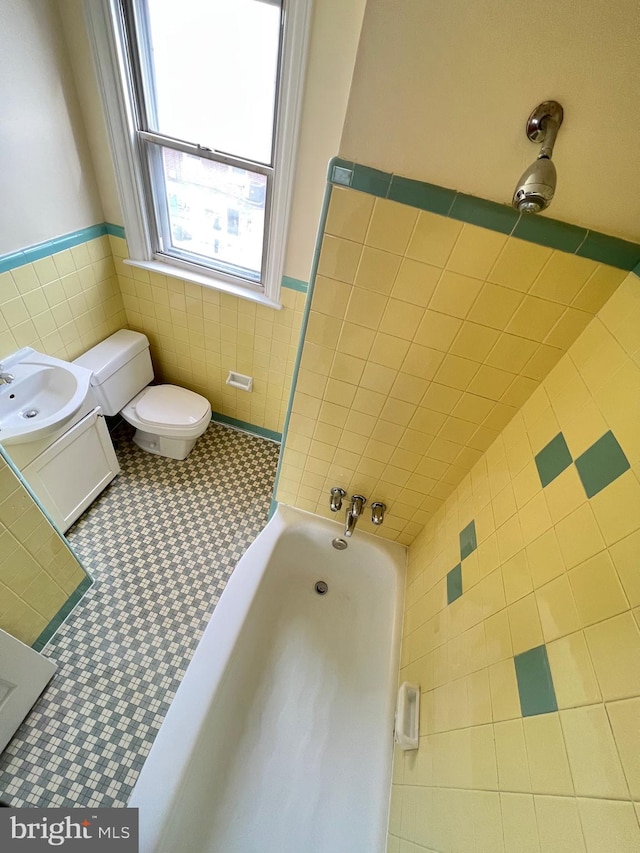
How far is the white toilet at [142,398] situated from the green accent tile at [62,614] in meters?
0.80

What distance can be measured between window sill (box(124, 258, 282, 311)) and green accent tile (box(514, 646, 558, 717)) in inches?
65.5

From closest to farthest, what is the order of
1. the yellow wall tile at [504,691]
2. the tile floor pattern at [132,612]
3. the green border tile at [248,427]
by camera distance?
the yellow wall tile at [504,691] < the tile floor pattern at [132,612] < the green border tile at [248,427]

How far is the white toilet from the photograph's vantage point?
1.85 m

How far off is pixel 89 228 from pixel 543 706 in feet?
7.89

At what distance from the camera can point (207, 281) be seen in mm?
1849

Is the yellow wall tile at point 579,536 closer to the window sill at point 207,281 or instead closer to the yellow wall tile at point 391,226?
the yellow wall tile at point 391,226

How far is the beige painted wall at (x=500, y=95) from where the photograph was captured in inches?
23.0

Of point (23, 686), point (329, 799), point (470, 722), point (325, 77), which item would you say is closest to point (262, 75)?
point (325, 77)

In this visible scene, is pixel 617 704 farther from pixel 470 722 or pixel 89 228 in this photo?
pixel 89 228

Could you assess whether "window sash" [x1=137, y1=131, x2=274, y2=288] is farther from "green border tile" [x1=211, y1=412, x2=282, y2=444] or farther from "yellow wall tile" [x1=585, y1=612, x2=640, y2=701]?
"yellow wall tile" [x1=585, y1=612, x2=640, y2=701]

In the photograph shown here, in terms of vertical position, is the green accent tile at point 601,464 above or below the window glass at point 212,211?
below

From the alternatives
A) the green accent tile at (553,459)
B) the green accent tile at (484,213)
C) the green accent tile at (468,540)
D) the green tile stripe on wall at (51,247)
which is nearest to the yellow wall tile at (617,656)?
the green accent tile at (553,459)

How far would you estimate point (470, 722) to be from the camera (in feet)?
2.76

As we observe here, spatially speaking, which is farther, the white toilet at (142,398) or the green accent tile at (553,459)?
the white toilet at (142,398)
